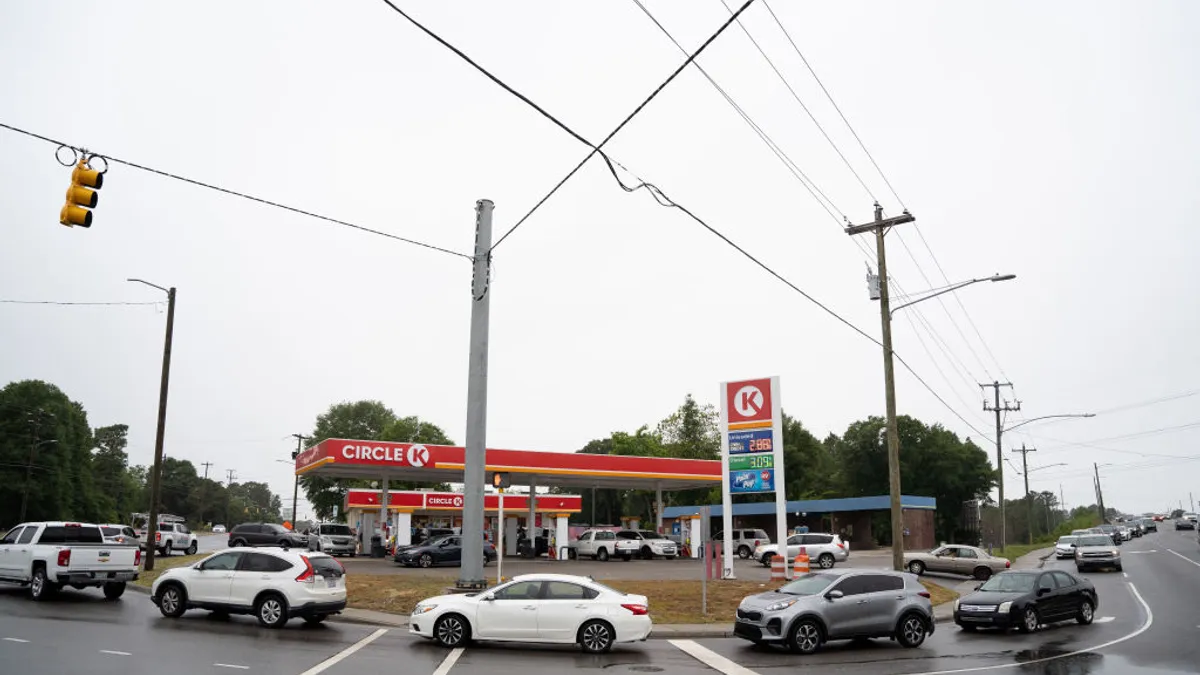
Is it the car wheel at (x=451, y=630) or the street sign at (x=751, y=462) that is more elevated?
the street sign at (x=751, y=462)

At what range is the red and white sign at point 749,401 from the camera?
98.3 feet

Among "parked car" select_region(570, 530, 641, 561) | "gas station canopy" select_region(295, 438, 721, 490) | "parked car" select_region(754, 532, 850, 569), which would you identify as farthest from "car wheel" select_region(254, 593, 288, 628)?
"parked car" select_region(570, 530, 641, 561)

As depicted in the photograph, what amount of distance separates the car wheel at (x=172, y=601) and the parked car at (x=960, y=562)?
1152 inches

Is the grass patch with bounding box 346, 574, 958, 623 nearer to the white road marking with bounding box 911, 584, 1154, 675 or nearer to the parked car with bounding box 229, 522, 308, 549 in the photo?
the white road marking with bounding box 911, 584, 1154, 675

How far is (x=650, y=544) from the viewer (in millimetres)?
43688

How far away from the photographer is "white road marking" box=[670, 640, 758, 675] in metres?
13.3

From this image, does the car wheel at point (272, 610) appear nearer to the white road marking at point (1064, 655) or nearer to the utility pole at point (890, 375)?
the white road marking at point (1064, 655)

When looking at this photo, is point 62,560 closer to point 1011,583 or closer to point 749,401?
point 749,401

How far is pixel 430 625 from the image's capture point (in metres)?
14.8

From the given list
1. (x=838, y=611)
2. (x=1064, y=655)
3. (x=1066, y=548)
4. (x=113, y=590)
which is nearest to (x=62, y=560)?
(x=113, y=590)

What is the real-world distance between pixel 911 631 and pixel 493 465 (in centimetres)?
2477

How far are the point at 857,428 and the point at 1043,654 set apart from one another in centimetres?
7243

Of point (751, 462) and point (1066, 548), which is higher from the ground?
point (751, 462)

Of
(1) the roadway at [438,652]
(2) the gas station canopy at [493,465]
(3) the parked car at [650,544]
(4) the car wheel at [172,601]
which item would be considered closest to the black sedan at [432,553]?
(2) the gas station canopy at [493,465]
